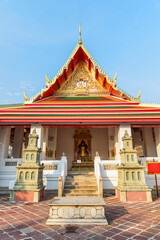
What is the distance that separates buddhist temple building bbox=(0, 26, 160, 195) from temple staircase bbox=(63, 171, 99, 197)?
74 cm

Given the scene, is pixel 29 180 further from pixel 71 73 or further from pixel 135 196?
pixel 71 73

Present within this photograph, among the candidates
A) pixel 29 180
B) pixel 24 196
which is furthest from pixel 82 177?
pixel 24 196

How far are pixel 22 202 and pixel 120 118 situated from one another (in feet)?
21.2

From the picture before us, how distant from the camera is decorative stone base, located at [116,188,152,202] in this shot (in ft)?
20.0

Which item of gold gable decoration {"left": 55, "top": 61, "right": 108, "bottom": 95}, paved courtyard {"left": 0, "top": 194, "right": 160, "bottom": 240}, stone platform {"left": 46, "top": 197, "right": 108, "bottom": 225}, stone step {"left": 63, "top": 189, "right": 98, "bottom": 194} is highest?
gold gable decoration {"left": 55, "top": 61, "right": 108, "bottom": 95}

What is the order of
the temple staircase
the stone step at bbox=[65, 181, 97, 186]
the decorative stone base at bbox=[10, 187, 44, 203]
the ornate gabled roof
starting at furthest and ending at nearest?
the ornate gabled roof < the stone step at bbox=[65, 181, 97, 186] < the temple staircase < the decorative stone base at bbox=[10, 187, 44, 203]

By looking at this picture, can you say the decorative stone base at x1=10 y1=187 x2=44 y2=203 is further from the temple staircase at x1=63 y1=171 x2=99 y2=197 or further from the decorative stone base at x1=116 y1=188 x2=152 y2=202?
the decorative stone base at x1=116 y1=188 x2=152 y2=202

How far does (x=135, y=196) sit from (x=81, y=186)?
242 cm

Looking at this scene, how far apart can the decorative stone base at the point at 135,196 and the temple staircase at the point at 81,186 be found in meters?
1.14

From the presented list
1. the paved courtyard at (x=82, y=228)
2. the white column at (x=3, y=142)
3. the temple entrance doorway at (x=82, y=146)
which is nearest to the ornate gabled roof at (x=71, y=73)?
the white column at (x=3, y=142)

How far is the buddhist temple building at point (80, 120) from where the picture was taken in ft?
29.0

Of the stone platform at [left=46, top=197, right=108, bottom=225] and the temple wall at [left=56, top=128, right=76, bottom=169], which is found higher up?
the temple wall at [left=56, top=128, right=76, bottom=169]

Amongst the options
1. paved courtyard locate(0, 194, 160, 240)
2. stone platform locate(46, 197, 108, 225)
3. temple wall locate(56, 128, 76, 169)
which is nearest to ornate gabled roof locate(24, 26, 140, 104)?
temple wall locate(56, 128, 76, 169)

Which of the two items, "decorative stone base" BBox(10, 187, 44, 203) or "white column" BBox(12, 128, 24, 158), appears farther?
"white column" BBox(12, 128, 24, 158)
